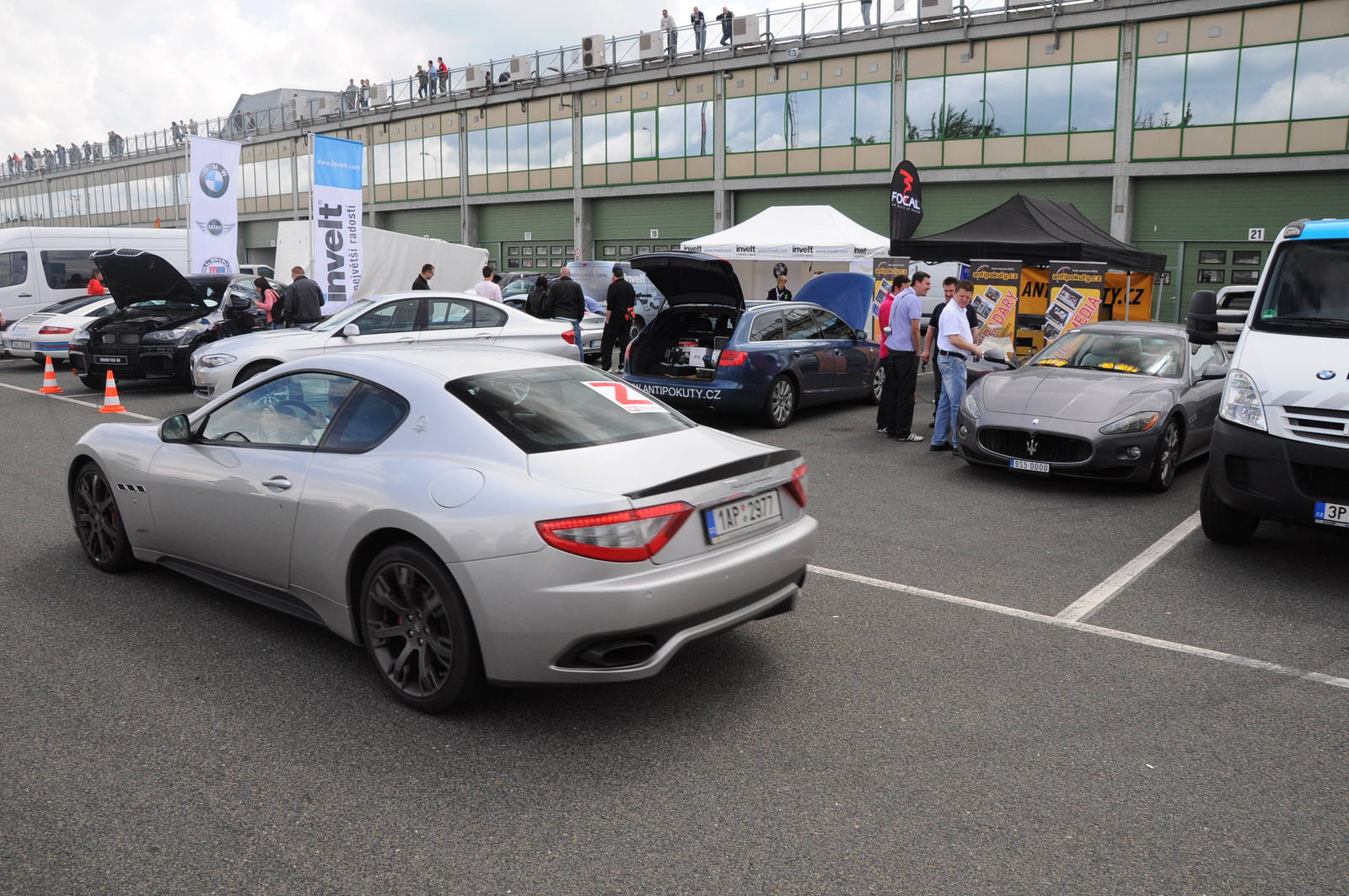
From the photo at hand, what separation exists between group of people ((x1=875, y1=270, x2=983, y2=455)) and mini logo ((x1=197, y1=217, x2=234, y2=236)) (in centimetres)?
1625

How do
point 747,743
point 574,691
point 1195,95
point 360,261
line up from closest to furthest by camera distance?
point 747,743 → point 574,691 → point 360,261 → point 1195,95

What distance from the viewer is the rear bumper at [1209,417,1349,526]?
5745mm

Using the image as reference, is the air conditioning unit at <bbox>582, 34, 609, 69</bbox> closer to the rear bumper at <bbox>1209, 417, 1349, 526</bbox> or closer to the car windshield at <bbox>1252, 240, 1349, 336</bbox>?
the car windshield at <bbox>1252, 240, 1349, 336</bbox>

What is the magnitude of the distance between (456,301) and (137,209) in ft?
203

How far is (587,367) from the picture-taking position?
5082mm

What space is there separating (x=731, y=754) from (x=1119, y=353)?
24.0 feet

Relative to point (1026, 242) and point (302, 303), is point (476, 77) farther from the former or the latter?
point (1026, 242)

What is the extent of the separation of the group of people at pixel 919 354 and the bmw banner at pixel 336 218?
11.1m

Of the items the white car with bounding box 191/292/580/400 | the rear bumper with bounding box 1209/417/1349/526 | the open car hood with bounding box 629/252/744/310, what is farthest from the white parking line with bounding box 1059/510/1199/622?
the white car with bounding box 191/292/580/400

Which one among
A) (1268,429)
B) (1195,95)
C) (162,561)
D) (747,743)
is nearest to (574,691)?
(747,743)

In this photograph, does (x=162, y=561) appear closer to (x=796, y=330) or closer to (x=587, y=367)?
(x=587, y=367)

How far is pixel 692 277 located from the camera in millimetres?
11305

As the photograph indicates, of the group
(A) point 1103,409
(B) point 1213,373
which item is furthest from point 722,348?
(B) point 1213,373

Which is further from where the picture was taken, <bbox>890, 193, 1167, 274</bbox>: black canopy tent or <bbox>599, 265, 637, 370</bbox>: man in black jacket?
<bbox>599, 265, 637, 370</bbox>: man in black jacket
